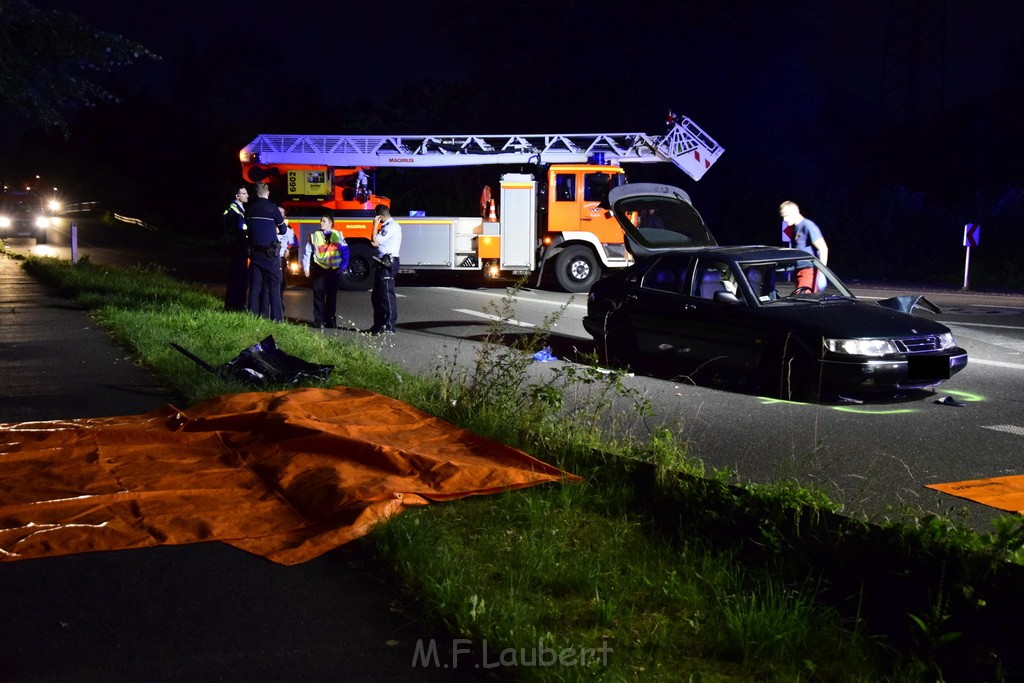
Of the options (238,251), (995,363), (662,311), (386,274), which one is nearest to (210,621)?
(662,311)

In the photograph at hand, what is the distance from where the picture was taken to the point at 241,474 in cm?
666

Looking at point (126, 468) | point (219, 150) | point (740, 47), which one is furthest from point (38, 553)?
point (219, 150)

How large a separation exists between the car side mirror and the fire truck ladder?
13.7 metres

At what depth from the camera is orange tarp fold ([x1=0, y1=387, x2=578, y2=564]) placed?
549 cm

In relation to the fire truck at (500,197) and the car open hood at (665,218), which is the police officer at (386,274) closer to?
the car open hood at (665,218)

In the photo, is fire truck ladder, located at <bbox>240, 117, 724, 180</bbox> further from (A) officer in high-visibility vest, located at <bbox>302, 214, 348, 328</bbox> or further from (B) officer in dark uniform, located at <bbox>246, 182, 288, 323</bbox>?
(B) officer in dark uniform, located at <bbox>246, 182, 288, 323</bbox>

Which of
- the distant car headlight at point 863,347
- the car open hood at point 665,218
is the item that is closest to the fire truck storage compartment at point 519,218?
the car open hood at point 665,218

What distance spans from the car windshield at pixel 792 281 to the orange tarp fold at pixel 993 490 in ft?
12.1

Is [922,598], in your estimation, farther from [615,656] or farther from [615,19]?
[615,19]

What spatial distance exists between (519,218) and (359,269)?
11.2ft

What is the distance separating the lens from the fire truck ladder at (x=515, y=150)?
80.1 ft

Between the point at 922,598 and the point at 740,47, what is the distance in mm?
34058

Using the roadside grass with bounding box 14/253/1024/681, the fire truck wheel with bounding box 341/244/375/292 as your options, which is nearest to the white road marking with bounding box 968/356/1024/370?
the roadside grass with bounding box 14/253/1024/681

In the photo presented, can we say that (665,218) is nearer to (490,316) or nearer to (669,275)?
(490,316)
